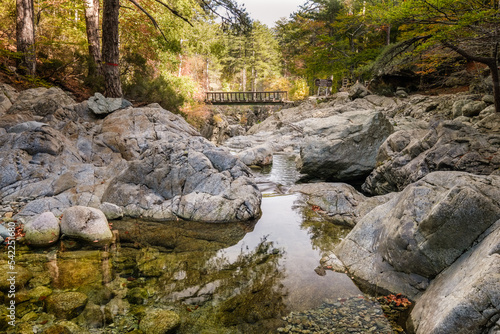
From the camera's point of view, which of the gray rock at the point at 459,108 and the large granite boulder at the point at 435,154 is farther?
the gray rock at the point at 459,108

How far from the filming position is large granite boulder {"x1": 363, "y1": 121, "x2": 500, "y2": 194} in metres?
6.61

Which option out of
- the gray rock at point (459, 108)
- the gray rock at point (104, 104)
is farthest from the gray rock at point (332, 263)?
the gray rock at point (459, 108)

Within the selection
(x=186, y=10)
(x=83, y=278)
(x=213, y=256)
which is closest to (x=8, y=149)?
(x=83, y=278)

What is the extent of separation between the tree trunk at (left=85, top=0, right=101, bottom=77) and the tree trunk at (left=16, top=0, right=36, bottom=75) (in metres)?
2.11

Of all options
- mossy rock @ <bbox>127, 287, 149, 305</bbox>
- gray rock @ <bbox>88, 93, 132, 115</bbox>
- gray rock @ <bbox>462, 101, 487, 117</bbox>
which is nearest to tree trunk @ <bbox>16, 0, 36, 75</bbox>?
gray rock @ <bbox>88, 93, 132, 115</bbox>

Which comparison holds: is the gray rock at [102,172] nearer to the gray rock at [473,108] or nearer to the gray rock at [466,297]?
the gray rock at [466,297]

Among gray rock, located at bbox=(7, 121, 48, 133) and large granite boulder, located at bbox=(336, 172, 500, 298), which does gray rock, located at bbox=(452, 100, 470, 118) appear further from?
gray rock, located at bbox=(7, 121, 48, 133)

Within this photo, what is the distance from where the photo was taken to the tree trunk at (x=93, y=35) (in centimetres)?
1291

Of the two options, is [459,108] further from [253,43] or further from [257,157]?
[253,43]

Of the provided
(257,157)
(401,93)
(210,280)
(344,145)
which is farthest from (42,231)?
(401,93)

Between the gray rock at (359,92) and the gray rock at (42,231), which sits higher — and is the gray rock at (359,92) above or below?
above

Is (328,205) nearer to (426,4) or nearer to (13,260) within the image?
(426,4)

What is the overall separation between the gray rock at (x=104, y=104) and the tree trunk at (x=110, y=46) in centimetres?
68

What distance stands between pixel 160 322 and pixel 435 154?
7019 millimetres
